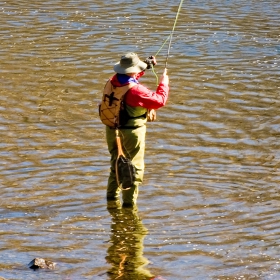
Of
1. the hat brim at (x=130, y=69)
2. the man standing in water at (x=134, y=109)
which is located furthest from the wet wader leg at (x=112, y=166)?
the hat brim at (x=130, y=69)

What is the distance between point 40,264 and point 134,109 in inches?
75.6

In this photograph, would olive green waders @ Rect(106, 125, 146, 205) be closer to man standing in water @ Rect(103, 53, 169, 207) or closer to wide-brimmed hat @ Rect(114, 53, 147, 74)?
man standing in water @ Rect(103, 53, 169, 207)

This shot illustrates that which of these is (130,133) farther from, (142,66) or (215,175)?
(215,175)

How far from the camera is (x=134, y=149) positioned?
865 centimetres

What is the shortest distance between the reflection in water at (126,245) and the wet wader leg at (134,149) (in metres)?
0.19

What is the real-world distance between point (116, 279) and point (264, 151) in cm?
405

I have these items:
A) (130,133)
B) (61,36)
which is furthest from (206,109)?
(61,36)

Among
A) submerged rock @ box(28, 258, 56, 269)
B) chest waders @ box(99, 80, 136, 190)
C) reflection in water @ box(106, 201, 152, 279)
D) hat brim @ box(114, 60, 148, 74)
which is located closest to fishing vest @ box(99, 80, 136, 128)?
chest waders @ box(99, 80, 136, 190)

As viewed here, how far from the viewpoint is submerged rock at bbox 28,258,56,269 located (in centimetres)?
717

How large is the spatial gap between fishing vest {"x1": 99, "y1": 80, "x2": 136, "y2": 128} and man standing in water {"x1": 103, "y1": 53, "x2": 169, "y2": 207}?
0.12ft

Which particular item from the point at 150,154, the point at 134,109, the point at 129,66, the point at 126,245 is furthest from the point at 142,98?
the point at 150,154

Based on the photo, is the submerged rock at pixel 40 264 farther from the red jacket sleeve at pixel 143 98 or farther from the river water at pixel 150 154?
the red jacket sleeve at pixel 143 98

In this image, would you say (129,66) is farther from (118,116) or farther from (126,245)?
(126,245)

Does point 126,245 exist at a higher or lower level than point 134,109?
lower
